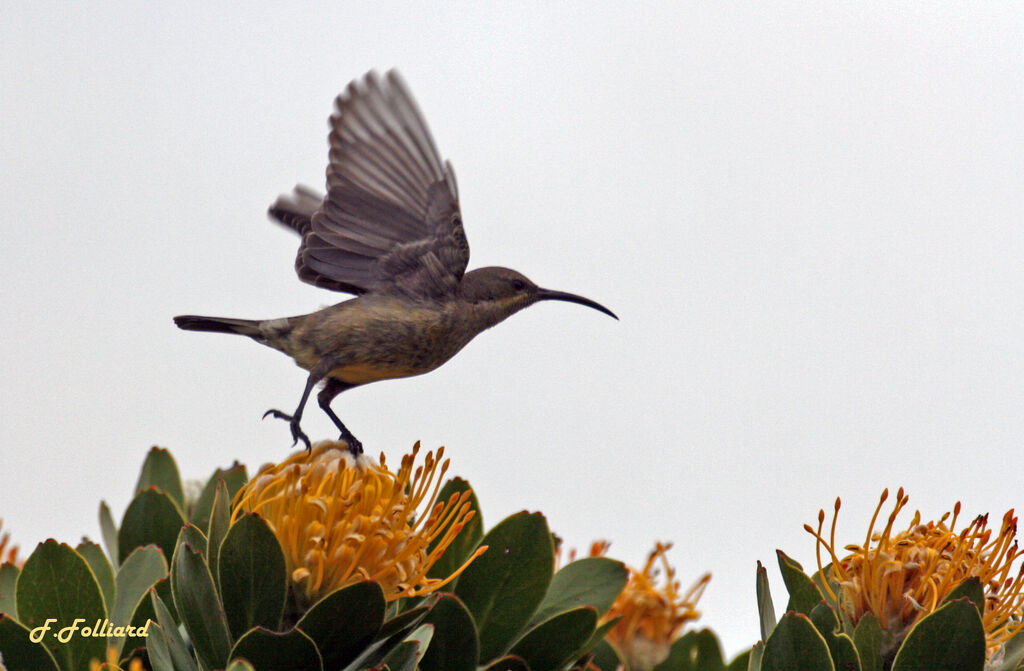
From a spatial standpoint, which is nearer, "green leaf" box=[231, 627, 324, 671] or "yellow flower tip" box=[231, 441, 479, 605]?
"green leaf" box=[231, 627, 324, 671]

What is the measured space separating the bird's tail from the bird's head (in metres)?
0.69

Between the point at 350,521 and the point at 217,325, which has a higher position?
the point at 217,325

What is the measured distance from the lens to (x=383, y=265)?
3.12 m

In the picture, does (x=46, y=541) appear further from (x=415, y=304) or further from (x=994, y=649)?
(x=994, y=649)

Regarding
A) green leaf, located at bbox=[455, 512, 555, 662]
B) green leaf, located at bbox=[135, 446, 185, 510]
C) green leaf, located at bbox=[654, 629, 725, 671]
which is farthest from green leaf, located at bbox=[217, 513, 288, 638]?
green leaf, located at bbox=[654, 629, 725, 671]

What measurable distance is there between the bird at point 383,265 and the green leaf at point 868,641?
142 cm

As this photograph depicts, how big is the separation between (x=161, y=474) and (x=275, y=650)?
1.13 meters

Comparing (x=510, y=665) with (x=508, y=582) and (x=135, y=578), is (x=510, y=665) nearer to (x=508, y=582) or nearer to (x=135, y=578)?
(x=508, y=582)

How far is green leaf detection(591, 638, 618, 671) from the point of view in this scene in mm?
2627

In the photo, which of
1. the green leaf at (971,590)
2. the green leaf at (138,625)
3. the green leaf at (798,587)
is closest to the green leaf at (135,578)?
the green leaf at (138,625)

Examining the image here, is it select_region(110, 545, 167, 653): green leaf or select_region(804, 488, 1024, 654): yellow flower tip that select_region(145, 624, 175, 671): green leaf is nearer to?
select_region(110, 545, 167, 653): green leaf

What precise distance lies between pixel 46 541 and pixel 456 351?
134 cm

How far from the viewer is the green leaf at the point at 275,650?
185 centimetres

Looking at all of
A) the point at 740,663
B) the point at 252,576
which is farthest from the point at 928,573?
the point at 252,576
